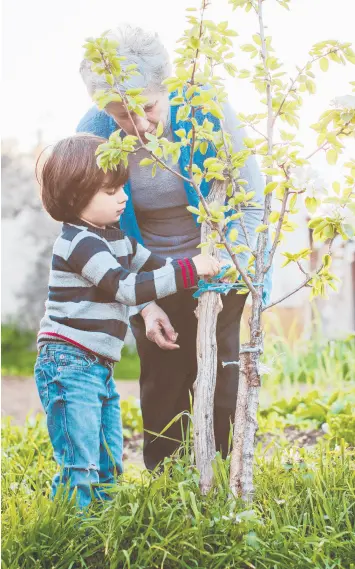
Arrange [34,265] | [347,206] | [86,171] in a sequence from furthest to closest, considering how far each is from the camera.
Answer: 1. [34,265]
2. [86,171]
3. [347,206]

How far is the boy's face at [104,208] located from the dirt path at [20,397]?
1.18m

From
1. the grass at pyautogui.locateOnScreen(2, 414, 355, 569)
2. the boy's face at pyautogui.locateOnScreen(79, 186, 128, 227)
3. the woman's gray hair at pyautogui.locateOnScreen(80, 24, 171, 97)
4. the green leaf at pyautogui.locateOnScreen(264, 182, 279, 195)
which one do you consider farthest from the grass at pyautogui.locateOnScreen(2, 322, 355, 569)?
the woman's gray hair at pyautogui.locateOnScreen(80, 24, 171, 97)

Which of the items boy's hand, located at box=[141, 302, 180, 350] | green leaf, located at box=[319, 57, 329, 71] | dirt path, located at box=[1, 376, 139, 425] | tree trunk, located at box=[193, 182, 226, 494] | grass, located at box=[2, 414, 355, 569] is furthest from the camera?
dirt path, located at box=[1, 376, 139, 425]

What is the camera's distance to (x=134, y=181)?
8.20 ft

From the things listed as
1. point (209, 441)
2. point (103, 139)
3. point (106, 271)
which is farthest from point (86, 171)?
point (209, 441)

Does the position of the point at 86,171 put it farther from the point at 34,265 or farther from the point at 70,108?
the point at 34,265

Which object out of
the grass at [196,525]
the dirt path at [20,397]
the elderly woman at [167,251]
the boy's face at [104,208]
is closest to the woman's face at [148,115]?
the elderly woman at [167,251]

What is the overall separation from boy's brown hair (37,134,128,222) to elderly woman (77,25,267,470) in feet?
0.44

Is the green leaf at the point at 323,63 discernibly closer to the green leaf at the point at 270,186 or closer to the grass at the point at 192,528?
the green leaf at the point at 270,186

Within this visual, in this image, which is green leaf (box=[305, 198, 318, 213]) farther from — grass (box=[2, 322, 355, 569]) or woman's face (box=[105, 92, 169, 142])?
woman's face (box=[105, 92, 169, 142])

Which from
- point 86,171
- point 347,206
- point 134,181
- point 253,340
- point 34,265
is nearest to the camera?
point 347,206

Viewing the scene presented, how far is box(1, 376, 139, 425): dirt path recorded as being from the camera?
3438 mm

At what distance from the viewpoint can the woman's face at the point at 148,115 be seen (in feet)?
7.67

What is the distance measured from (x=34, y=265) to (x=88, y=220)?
0.68m
